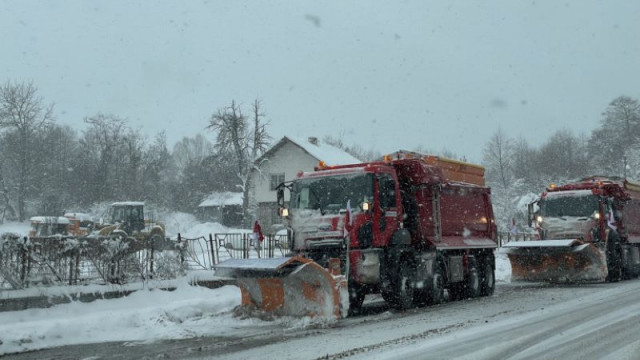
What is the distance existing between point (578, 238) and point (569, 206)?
3.47 feet

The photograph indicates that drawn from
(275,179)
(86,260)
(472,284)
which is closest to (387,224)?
(472,284)

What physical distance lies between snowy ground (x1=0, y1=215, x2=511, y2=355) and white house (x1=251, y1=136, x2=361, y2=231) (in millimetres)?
37637

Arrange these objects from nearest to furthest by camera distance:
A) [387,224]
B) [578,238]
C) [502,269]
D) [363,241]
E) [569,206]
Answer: [363,241] < [387,224] < [578,238] < [569,206] < [502,269]

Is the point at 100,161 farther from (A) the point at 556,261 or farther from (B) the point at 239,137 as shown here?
(A) the point at 556,261

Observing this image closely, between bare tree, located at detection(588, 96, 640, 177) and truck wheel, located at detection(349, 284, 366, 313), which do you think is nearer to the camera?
truck wheel, located at detection(349, 284, 366, 313)

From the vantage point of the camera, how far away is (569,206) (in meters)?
20.0

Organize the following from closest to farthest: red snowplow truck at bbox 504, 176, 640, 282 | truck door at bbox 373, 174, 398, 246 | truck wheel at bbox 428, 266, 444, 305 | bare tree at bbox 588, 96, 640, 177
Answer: truck door at bbox 373, 174, 398, 246
truck wheel at bbox 428, 266, 444, 305
red snowplow truck at bbox 504, 176, 640, 282
bare tree at bbox 588, 96, 640, 177

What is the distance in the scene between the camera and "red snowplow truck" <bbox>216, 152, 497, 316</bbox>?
11414 millimetres

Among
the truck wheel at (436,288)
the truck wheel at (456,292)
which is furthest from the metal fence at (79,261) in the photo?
the truck wheel at (456,292)

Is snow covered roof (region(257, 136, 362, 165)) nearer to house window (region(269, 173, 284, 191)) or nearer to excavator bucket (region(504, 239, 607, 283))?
house window (region(269, 173, 284, 191))

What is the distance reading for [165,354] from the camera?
8422mm

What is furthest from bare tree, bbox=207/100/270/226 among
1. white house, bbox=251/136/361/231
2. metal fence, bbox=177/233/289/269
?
metal fence, bbox=177/233/289/269

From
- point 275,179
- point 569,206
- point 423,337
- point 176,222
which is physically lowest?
point 423,337

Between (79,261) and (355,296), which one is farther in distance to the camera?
(79,261)
